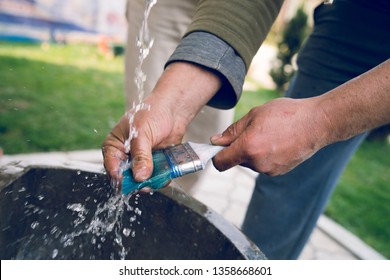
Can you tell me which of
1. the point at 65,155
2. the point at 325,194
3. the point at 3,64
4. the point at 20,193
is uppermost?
the point at 20,193

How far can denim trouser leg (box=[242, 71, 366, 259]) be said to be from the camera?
143 cm

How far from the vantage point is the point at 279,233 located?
5.21ft

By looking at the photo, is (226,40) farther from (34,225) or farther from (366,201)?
(366,201)

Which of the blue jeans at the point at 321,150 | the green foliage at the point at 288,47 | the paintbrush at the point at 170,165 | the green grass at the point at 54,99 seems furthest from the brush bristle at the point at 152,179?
the green foliage at the point at 288,47

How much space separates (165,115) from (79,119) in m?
2.31

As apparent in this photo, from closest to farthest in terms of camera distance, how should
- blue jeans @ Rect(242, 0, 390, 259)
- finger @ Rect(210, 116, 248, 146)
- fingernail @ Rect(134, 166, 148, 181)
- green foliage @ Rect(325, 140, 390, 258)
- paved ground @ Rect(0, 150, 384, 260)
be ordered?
fingernail @ Rect(134, 166, 148, 181), finger @ Rect(210, 116, 248, 146), blue jeans @ Rect(242, 0, 390, 259), paved ground @ Rect(0, 150, 384, 260), green foliage @ Rect(325, 140, 390, 258)

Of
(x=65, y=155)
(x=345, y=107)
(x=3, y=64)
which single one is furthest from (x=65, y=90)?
(x=345, y=107)

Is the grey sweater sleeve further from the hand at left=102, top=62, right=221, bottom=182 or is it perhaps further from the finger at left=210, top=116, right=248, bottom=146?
the finger at left=210, top=116, right=248, bottom=146

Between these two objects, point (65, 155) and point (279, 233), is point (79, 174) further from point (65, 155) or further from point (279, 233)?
point (65, 155)

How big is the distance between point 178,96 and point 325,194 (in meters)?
0.84

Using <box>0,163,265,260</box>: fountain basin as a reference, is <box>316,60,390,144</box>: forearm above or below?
above

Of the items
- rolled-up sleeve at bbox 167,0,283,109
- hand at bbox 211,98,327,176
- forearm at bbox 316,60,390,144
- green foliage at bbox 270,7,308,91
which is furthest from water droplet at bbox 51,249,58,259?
green foliage at bbox 270,7,308,91

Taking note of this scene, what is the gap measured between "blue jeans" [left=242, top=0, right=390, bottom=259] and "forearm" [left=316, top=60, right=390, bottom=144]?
0.44 m

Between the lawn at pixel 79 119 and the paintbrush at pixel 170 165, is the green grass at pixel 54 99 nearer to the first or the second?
the lawn at pixel 79 119
